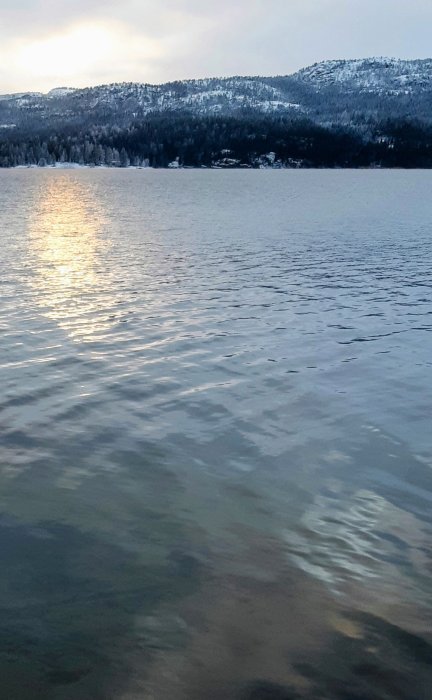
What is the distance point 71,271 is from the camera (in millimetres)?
44031

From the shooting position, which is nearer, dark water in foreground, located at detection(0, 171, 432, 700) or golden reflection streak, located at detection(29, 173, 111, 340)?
dark water in foreground, located at detection(0, 171, 432, 700)

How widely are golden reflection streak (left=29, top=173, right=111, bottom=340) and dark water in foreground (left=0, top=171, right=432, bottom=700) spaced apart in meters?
0.36

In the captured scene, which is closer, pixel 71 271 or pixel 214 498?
pixel 214 498

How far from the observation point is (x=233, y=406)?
19500 millimetres

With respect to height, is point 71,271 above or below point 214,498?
above

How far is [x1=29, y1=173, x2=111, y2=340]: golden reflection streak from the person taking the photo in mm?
30297

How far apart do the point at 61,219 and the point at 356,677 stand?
83.9 m

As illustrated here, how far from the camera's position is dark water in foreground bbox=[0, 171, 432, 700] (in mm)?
9297

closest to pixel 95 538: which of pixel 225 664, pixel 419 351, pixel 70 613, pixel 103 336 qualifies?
pixel 70 613

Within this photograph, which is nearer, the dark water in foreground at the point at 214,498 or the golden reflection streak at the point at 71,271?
the dark water in foreground at the point at 214,498

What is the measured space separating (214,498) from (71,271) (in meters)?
32.8

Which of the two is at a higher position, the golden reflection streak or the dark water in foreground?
the golden reflection streak

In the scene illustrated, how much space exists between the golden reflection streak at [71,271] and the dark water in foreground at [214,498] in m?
0.36

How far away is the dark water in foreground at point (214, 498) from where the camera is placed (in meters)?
9.30
